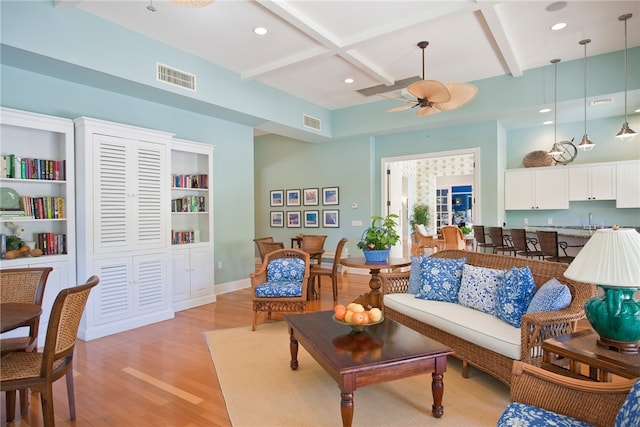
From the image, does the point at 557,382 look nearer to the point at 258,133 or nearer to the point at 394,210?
the point at 394,210

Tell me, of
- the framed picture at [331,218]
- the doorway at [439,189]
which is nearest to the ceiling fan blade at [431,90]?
the framed picture at [331,218]

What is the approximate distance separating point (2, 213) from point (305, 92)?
4660 mm

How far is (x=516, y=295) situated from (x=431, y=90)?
234 centimetres

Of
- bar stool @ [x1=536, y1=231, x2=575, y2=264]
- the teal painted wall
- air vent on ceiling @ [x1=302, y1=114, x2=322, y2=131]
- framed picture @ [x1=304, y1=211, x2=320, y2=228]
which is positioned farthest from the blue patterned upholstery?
framed picture @ [x1=304, y1=211, x2=320, y2=228]

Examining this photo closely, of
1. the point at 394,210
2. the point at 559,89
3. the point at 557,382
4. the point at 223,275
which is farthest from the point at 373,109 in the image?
the point at 557,382

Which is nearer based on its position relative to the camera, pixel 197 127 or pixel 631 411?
pixel 631 411

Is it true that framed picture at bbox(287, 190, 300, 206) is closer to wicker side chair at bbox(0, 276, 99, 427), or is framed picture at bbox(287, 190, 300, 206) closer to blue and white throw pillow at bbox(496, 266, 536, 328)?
blue and white throw pillow at bbox(496, 266, 536, 328)

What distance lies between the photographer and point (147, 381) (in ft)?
9.39

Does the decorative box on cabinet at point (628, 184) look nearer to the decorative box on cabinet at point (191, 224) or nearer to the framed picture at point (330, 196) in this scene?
the framed picture at point (330, 196)

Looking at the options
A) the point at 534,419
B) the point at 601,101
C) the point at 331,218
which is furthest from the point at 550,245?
the point at 331,218

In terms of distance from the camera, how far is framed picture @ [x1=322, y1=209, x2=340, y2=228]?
799 centimetres

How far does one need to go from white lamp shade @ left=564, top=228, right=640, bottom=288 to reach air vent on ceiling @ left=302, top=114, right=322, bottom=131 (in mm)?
5677

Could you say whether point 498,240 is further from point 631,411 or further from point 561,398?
point 631,411

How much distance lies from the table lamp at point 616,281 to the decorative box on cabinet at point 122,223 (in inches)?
170
